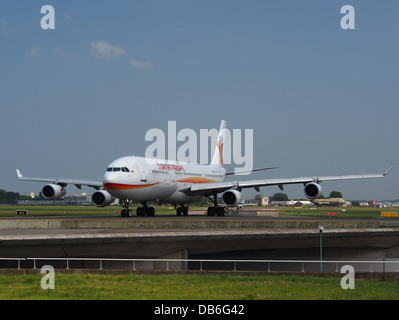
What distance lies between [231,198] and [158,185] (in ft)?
20.9

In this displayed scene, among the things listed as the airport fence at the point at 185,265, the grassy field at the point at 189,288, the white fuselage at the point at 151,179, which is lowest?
the airport fence at the point at 185,265

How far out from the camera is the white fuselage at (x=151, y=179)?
46219 millimetres

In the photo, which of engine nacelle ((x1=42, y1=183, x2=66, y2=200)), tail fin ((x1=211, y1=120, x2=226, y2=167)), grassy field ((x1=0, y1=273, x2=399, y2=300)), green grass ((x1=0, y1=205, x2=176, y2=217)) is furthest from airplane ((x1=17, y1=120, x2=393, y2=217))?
grassy field ((x1=0, y1=273, x2=399, y2=300))

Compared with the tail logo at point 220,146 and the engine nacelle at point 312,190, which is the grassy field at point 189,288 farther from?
the tail logo at point 220,146

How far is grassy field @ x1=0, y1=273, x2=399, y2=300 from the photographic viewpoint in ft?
56.1

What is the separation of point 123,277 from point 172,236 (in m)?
7.82

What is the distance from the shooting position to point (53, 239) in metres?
26.0

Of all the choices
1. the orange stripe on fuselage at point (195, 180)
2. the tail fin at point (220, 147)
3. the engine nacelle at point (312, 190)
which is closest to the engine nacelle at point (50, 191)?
the orange stripe on fuselage at point (195, 180)

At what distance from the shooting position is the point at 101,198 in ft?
165

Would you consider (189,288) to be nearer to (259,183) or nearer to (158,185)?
(158,185)

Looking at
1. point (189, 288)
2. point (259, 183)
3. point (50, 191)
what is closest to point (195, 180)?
point (259, 183)

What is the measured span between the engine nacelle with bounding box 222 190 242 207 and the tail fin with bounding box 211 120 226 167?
20.3 meters

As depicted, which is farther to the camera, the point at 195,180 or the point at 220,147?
the point at 220,147

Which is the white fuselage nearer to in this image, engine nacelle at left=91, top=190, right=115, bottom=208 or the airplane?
the airplane
